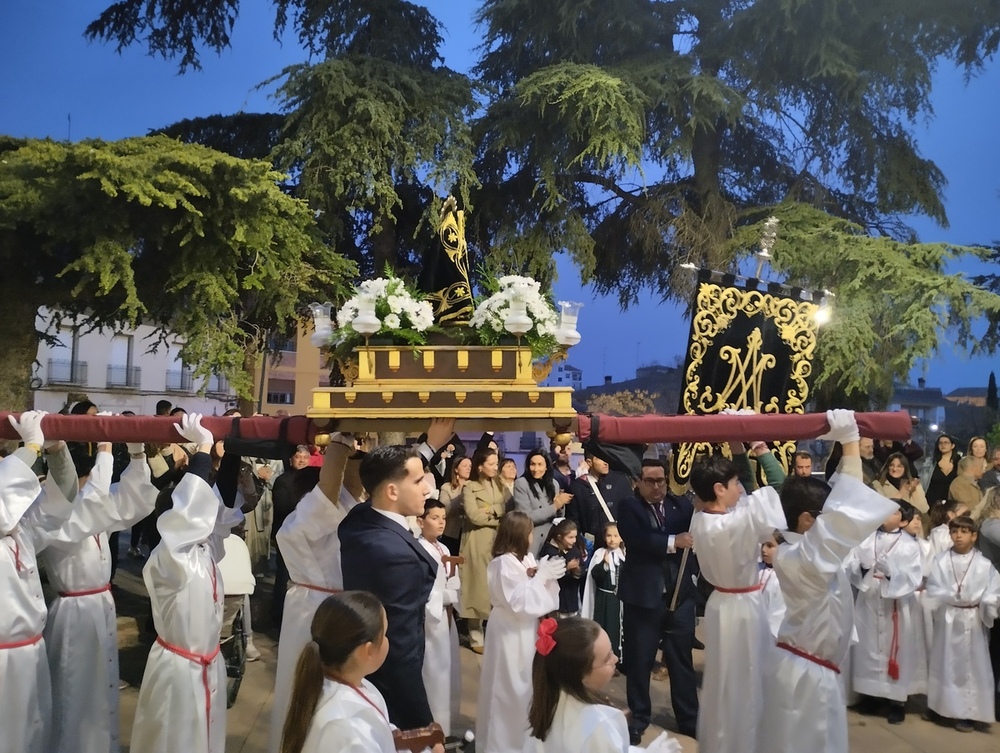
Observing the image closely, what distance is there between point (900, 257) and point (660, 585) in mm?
7684

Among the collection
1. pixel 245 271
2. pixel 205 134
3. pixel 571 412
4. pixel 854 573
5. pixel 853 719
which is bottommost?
pixel 853 719

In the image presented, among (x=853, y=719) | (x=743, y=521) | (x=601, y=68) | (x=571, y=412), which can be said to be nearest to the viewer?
(x=571, y=412)

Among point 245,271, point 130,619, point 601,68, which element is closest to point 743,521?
point 130,619

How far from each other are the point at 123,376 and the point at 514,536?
27.7m

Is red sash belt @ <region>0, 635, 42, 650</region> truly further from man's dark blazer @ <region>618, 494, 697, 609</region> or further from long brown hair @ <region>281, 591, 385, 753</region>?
man's dark blazer @ <region>618, 494, 697, 609</region>

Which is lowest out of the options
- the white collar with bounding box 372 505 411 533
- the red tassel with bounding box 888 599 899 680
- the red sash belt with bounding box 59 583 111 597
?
the red tassel with bounding box 888 599 899 680

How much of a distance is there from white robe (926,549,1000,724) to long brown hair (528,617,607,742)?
503cm

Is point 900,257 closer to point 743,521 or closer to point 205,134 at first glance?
point 743,521

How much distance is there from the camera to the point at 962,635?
680cm

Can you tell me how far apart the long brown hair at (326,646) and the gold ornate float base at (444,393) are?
111 cm

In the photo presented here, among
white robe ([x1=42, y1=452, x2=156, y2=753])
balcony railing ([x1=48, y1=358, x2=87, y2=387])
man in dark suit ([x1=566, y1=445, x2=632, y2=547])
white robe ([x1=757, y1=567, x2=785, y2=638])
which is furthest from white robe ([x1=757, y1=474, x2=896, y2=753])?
balcony railing ([x1=48, y1=358, x2=87, y2=387])

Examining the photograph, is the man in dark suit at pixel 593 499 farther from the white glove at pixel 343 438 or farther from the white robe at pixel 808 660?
the white glove at pixel 343 438

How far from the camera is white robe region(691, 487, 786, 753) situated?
15.8ft

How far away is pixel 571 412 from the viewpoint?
12.7 feet
